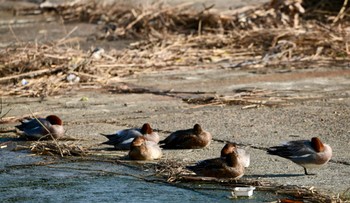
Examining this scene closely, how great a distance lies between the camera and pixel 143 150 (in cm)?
735

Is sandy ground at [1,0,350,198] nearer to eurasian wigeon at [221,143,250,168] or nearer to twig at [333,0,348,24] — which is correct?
eurasian wigeon at [221,143,250,168]

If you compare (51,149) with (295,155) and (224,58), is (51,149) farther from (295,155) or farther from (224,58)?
(224,58)

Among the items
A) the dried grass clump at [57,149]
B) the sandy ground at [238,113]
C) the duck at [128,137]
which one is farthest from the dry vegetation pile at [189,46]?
the duck at [128,137]

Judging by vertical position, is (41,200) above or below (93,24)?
below

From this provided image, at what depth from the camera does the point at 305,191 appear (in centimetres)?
621

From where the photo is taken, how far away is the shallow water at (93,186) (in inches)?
250

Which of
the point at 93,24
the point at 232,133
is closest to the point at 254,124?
the point at 232,133

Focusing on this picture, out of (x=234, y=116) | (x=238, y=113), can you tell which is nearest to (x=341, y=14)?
(x=238, y=113)

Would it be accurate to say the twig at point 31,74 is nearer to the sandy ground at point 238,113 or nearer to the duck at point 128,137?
the sandy ground at point 238,113

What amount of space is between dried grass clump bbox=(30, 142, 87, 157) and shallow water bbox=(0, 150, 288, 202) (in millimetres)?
233

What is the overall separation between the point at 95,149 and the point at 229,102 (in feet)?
7.45

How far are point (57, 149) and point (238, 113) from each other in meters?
2.17

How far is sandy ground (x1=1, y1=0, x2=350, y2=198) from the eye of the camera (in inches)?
285

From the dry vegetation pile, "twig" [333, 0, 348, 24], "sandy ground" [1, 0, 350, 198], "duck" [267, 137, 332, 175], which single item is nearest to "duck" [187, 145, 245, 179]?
"sandy ground" [1, 0, 350, 198]
